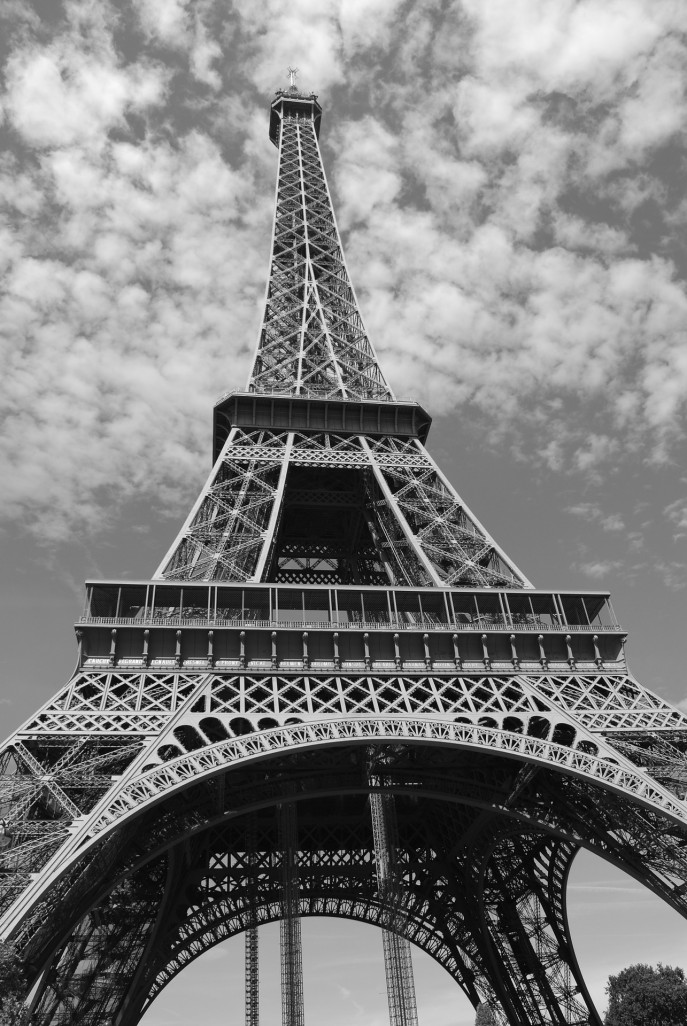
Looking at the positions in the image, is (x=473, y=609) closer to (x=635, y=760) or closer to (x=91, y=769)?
(x=635, y=760)

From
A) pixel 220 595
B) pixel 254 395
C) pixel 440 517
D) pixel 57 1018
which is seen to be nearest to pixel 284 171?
pixel 254 395

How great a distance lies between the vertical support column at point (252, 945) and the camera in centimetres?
3469

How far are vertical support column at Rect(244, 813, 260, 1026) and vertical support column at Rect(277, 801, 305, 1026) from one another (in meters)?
1.41

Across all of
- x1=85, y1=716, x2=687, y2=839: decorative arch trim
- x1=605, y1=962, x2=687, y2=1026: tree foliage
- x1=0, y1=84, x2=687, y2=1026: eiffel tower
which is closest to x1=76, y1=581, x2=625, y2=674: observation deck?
x1=0, y1=84, x2=687, y2=1026: eiffel tower

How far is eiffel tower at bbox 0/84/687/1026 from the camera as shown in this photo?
2039cm

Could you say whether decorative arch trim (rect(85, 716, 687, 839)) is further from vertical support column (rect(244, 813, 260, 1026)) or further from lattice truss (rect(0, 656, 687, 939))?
vertical support column (rect(244, 813, 260, 1026))

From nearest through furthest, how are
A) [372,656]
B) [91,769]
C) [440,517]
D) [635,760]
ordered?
[91,769] < [635,760] < [372,656] < [440,517]

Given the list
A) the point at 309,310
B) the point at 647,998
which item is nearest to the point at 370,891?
the point at 647,998

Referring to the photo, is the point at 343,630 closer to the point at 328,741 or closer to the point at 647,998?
the point at 328,741

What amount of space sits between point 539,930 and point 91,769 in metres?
24.5

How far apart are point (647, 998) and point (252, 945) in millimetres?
16680

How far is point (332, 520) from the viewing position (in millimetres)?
39562

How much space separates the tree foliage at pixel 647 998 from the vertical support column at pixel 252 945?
14.9 m

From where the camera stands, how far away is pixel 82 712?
68.0 feet
